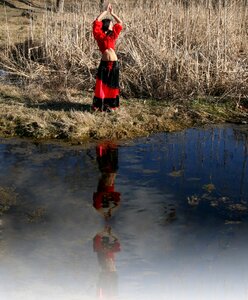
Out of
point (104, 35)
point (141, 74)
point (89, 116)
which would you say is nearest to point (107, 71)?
point (104, 35)

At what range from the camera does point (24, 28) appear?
1549 centimetres

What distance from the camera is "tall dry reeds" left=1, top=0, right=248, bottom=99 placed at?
29.4 feet

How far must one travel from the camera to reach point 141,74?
362 inches

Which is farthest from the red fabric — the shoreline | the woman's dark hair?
the woman's dark hair

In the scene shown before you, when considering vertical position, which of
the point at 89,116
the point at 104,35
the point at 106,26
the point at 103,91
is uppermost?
the point at 106,26

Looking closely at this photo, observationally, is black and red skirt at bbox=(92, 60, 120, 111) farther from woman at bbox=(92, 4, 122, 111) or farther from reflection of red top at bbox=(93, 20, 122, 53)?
reflection of red top at bbox=(93, 20, 122, 53)

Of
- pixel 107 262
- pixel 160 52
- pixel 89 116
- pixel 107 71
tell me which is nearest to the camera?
pixel 107 262

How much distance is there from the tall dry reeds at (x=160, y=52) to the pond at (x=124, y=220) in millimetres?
2201

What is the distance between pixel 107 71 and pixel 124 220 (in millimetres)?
3557

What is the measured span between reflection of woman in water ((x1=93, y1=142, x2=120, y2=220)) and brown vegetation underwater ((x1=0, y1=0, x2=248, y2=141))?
554mm

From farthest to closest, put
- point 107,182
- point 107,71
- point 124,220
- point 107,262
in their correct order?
point 107,71, point 107,182, point 124,220, point 107,262

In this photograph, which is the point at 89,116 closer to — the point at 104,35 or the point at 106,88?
the point at 106,88

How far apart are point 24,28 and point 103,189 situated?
11158 mm

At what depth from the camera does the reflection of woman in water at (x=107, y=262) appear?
3623 mm
